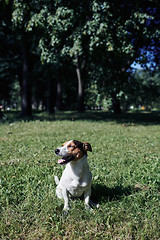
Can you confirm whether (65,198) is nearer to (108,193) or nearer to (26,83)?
(108,193)

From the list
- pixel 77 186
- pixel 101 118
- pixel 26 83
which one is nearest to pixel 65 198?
pixel 77 186

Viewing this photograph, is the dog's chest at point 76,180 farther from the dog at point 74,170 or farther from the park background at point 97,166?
the park background at point 97,166

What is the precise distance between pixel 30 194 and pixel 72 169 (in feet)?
3.48

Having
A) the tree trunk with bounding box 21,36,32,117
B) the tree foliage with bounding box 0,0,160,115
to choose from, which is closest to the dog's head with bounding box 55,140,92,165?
the tree foliage with bounding box 0,0,160,115

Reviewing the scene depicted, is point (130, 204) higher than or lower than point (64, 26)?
lower

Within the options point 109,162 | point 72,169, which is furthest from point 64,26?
point 72,169

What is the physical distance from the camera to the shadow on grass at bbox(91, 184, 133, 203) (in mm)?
2984

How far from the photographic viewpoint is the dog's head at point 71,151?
7.48 feet

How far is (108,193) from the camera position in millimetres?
3143

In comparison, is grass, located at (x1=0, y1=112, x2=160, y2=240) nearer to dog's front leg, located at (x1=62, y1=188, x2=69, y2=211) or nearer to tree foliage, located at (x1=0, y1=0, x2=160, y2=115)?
dog's front leg, located at (x1=62, y1=188, x2=69, y2=211)

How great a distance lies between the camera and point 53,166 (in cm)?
450

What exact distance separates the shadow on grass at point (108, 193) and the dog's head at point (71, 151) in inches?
39.5

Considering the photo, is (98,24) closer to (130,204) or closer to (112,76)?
(112,76)

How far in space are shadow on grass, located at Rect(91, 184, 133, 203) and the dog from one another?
0.30m
